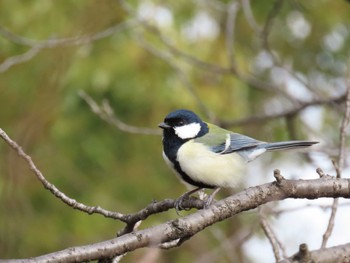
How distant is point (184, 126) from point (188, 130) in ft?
0.10

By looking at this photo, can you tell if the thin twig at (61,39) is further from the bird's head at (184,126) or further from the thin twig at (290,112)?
the bird's head at (184,126)

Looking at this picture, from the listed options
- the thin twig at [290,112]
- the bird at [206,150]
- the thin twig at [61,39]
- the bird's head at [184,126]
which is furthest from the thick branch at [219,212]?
the thin twig at [61,39]

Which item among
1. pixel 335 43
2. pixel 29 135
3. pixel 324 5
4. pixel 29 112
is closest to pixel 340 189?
pixel 29 135

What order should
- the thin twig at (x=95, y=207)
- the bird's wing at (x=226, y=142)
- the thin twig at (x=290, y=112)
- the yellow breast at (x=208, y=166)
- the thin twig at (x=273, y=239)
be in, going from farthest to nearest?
the thin twig at (x=290, y=112), the bird's wing at (x=226, y=142), the yellow breast at (x=208, y=166), the thin twig at (x=273, y=239), the thin twig at (x=95, y=207)

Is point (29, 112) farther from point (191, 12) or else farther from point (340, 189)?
point (340, 189)

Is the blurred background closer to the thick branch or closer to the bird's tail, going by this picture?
the bird's tail

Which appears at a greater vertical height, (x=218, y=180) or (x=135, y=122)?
(x=135, y=122)

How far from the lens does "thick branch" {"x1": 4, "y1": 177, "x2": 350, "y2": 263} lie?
6.29 feet

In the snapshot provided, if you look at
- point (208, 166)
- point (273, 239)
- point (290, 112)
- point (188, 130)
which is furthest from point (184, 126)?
point (290, 112)

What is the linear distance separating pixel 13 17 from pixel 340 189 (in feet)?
12.8

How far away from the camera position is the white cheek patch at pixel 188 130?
3.45 metres

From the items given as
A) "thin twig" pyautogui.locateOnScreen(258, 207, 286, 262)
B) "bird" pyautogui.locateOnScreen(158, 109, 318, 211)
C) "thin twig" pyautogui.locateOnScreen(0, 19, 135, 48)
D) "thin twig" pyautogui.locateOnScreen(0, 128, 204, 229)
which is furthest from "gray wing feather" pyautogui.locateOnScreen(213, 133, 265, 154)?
"thin twig" pyautogui.locateOnScreen(0, 19, 135, 48)

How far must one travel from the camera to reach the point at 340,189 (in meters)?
2.28

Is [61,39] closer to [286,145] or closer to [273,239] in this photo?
[286,145]
